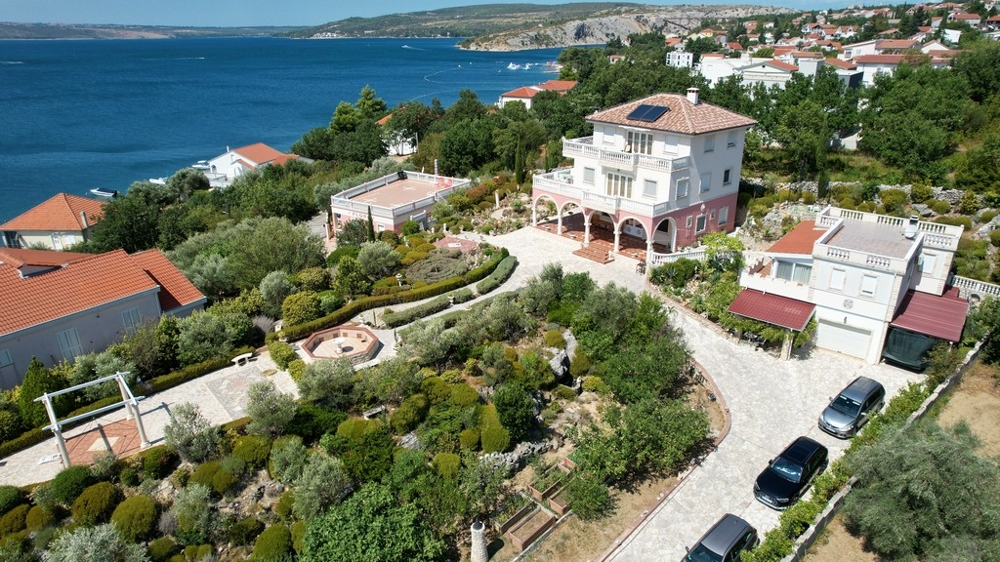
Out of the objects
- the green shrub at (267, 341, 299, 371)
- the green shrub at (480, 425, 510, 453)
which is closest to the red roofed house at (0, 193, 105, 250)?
the green shrub at (267, 341, 299, 371)

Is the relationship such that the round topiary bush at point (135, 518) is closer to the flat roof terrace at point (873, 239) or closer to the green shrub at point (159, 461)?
the green shrub at point (159, 461)

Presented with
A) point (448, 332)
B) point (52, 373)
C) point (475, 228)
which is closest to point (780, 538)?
point (448, 332)

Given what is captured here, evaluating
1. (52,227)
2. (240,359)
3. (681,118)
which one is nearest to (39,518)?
(240,359)

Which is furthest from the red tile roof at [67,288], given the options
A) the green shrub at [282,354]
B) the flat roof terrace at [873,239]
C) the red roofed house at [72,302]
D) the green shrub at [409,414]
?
the flat roof terrace at [873,239]

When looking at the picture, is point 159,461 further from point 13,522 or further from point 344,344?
point 344,344

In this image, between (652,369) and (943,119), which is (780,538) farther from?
(943,119)
